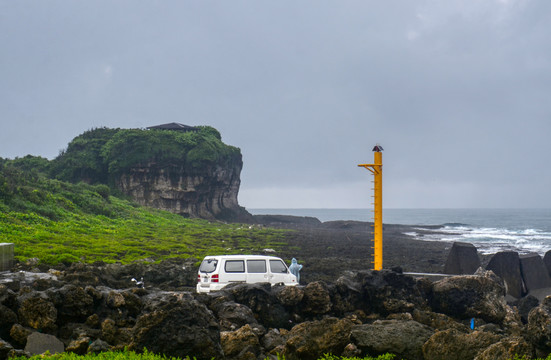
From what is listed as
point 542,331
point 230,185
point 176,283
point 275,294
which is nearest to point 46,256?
point 176,283

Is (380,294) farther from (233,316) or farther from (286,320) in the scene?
(233,316)

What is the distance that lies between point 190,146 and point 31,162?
29.9 meters

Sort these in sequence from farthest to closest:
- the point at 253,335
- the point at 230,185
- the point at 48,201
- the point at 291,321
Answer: the point at 230,185, the point at 48,201, the point at 291,321, the point at 253,335

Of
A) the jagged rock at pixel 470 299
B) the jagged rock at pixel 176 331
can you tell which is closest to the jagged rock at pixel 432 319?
the jagged rock at pixel 470 299

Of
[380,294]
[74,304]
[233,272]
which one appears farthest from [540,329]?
[233,272]

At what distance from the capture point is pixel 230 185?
105000 mm

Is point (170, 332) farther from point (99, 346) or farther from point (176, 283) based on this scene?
point (176, 283)

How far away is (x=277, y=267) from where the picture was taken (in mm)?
19328

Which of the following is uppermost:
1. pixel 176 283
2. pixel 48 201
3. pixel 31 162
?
pixel 31 162

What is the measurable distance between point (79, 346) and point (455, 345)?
8.01 metres

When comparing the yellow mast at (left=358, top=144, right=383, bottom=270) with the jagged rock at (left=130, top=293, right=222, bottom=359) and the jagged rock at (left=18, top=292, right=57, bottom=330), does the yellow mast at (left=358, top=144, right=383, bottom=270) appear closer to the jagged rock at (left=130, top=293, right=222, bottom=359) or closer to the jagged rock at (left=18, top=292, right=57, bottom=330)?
the jagged rock at (left=130, top=293, right=222, bottom=359)

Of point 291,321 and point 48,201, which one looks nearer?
point 291,321

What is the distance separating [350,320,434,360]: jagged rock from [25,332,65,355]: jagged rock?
259 inches

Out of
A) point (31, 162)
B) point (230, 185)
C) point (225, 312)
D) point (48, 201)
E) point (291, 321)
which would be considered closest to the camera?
point (225, 312)
